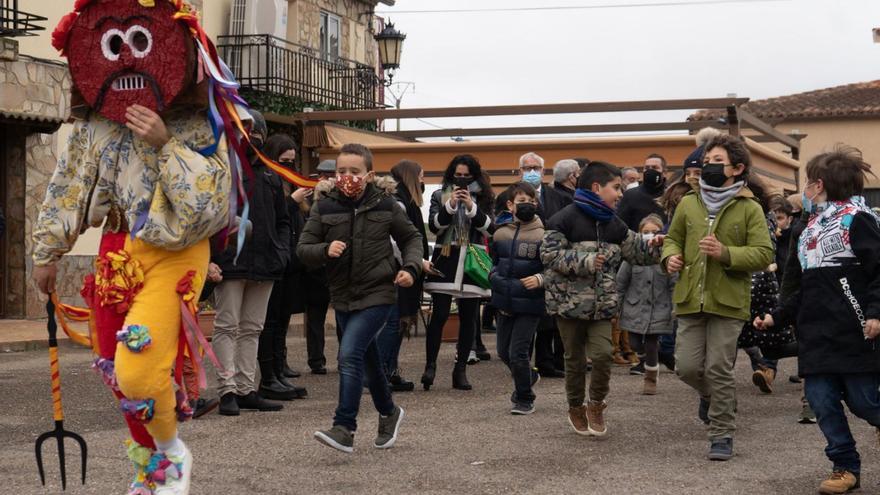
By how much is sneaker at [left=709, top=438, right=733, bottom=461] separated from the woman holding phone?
333cm

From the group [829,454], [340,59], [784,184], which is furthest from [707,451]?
[340,59]

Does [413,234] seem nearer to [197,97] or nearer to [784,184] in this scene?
[197,97]

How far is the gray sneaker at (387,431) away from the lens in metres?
7.21

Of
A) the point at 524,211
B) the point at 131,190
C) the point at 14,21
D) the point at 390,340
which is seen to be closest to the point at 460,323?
the point at 390,340

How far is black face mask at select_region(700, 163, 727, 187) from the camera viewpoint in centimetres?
715

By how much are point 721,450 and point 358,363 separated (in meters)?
2.03

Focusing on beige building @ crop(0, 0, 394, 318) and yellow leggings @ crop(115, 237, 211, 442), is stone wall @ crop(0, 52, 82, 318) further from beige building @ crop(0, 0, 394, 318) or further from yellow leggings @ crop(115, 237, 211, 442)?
yellow leggings @ crop(115, 237, 211, 442)

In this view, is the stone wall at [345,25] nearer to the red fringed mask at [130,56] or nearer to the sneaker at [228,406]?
the sneaker at [228,406]

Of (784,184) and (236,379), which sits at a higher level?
(784,184)

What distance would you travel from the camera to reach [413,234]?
7238 millimetres

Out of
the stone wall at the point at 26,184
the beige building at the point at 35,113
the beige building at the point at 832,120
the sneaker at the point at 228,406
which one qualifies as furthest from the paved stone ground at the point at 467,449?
the beige building at the point at 832,120

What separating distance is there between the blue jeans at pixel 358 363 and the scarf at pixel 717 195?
1.91 meters

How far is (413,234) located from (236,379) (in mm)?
2194

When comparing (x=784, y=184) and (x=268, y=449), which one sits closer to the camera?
(x=268, y=449)
